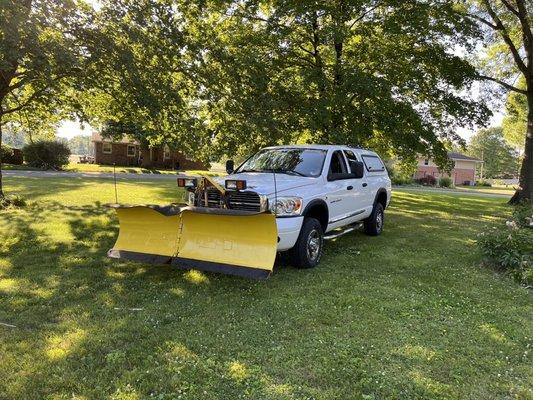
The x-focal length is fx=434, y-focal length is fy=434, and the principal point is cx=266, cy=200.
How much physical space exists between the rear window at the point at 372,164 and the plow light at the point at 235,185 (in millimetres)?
4386

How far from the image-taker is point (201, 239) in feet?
20.5

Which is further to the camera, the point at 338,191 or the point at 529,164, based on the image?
the point at 529,164

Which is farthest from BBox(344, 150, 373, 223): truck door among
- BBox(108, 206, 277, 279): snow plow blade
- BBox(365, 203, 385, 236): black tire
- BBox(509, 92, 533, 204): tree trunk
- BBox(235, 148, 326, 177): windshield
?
BBox(509, 92, 533, 204): tree trunk

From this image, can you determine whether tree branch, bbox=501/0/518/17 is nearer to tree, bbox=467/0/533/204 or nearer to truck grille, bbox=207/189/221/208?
tree, bbox=467/0/533/204

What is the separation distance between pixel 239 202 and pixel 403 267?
307cm

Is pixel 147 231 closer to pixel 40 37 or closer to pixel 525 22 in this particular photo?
pixel 40 37

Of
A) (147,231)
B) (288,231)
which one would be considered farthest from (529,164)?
(147,231)

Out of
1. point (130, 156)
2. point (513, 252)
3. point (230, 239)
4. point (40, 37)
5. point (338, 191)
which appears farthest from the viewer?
point (130, 156)

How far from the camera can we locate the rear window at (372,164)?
392 inches

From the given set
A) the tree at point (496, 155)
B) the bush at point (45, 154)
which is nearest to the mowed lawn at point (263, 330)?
the bush at point (45, 154)

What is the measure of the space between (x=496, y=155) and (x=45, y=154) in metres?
87.5

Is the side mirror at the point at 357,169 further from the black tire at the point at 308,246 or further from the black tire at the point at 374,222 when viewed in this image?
the black tire at the point at 374,222

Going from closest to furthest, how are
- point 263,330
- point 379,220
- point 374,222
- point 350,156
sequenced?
point 263,330 → point 350,156 → point 374,222 → point 379,220

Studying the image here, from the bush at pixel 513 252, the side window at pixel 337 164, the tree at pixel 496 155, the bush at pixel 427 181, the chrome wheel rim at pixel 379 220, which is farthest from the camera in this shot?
the tree at pixel 496 155
